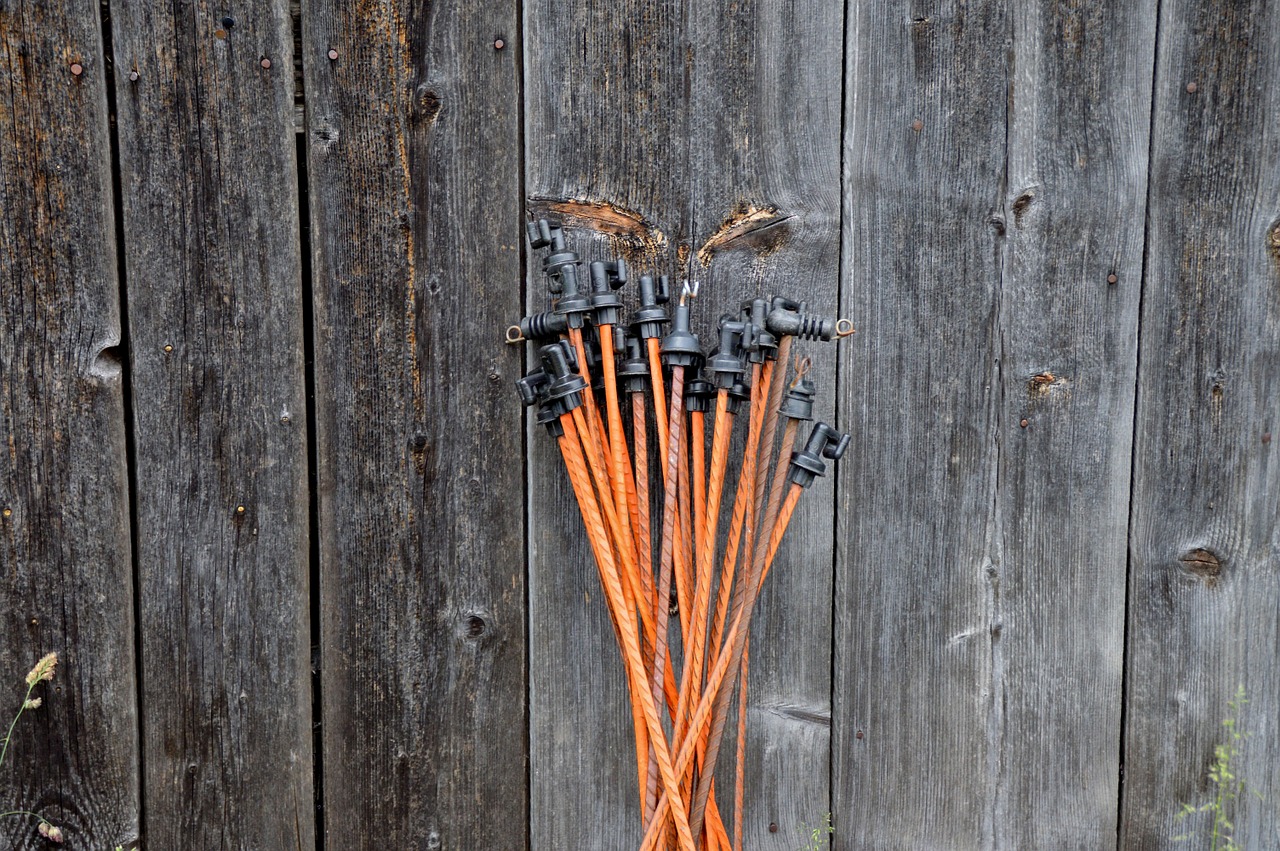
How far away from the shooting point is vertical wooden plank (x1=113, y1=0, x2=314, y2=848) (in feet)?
3.61

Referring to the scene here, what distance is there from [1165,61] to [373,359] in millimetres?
1101

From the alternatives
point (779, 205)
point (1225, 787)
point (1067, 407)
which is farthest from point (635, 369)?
point (1225, 787)

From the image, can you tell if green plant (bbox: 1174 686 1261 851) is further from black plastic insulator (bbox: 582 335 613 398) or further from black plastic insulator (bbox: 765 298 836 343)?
black plastic insulator (bbox: 582 335 613 398)

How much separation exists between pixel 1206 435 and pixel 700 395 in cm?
71

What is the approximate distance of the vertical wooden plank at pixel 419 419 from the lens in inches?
43.7

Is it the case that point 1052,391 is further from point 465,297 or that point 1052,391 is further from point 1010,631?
point 465,297

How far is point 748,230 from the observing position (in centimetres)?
114

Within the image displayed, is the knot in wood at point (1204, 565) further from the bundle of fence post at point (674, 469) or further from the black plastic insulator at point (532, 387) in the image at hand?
the black plastic insulator at point (532, 387)

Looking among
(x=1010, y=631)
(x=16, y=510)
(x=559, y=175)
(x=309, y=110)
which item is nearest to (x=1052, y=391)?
(x=1010, y=631)

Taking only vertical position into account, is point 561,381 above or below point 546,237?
below

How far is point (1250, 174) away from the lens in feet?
3.72

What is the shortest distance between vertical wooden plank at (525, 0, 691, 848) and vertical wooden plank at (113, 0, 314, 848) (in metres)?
0.32

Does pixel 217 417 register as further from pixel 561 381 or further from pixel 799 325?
pixel 799 325

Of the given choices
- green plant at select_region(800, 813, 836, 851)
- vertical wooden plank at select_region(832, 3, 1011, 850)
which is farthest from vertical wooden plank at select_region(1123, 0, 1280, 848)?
green plant at select_region(800, 813, 836, 851)
